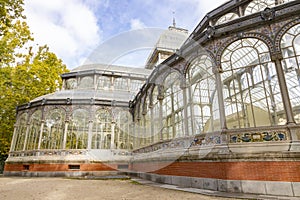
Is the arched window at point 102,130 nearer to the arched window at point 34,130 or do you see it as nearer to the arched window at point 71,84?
the arched window at point 34,130

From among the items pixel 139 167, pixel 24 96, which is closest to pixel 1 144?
pixel 24 96

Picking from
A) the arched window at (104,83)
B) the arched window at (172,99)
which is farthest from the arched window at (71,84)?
the arched window at (172,99)

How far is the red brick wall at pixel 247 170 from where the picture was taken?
586 centimetres

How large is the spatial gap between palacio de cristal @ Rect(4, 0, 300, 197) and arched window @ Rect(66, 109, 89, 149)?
0.29ft

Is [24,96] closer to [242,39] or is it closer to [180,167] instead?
[180,167]

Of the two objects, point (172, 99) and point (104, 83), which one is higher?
point (104, 83)

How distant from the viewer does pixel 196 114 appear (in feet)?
47.3

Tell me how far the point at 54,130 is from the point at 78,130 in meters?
2.10

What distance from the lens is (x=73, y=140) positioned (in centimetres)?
1727

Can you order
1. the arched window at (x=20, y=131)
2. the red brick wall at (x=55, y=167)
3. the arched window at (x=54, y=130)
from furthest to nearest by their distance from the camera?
the arched window at (x=20, y=131) < the arched window at (x=54, y=130) < the red brick wall at (x=55, y=167)

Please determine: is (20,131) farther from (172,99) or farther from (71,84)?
(172,99)

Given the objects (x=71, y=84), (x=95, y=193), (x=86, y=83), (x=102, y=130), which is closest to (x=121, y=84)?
(x=86, y=83)

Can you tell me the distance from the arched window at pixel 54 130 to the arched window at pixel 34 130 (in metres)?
0.73

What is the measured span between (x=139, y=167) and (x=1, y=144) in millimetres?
15284
